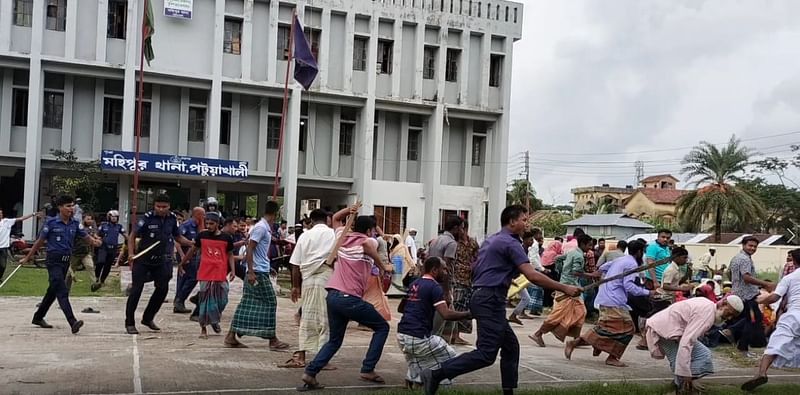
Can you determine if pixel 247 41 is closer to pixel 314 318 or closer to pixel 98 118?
pixel 98 118

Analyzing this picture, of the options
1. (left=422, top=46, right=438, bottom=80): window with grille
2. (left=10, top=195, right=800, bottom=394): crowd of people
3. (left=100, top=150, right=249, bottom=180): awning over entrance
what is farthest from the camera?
(left=422, top=46, right=438, bottom=80): window with grille

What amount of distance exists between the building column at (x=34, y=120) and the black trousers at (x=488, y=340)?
24758 mm

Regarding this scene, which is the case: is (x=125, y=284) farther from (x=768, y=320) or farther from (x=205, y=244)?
(x=768, y=320)

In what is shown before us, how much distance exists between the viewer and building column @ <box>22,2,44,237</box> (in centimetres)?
2730

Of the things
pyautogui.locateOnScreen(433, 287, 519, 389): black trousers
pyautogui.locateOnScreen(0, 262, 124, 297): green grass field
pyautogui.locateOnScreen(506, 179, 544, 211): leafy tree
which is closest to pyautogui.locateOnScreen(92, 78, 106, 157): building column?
pyautogui.locateOnScreen(0, 262, 124, 297): green grass field

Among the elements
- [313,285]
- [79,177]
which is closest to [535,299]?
[313,285]

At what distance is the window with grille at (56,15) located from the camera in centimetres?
2792

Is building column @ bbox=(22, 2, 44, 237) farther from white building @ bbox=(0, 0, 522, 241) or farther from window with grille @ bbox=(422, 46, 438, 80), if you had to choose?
window with grille @ bbox=(422, 46, 438, 80)

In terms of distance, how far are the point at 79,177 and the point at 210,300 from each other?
20208 mm

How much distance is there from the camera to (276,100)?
106ft

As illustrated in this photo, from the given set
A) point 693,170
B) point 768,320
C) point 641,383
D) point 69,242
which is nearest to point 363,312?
point 641,383

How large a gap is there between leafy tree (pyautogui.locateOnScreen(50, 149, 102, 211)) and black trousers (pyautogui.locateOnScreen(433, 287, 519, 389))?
23.4 meters

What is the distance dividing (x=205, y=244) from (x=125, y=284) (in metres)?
6.85

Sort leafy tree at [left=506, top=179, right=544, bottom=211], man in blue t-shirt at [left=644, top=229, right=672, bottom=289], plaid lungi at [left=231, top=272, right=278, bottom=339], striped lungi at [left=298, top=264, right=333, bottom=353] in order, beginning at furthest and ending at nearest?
1. leafy tree at [left=506, top=179, right=544, bottom=211]
2. man in blue t-shirt at [left=644, top=229, right=672, bottom=289]
3. plaid lungi at [left=231, top=272, right=278, bottom=339]
4. striped lungi at [left=298, top=264, right=333, bottom=353]
